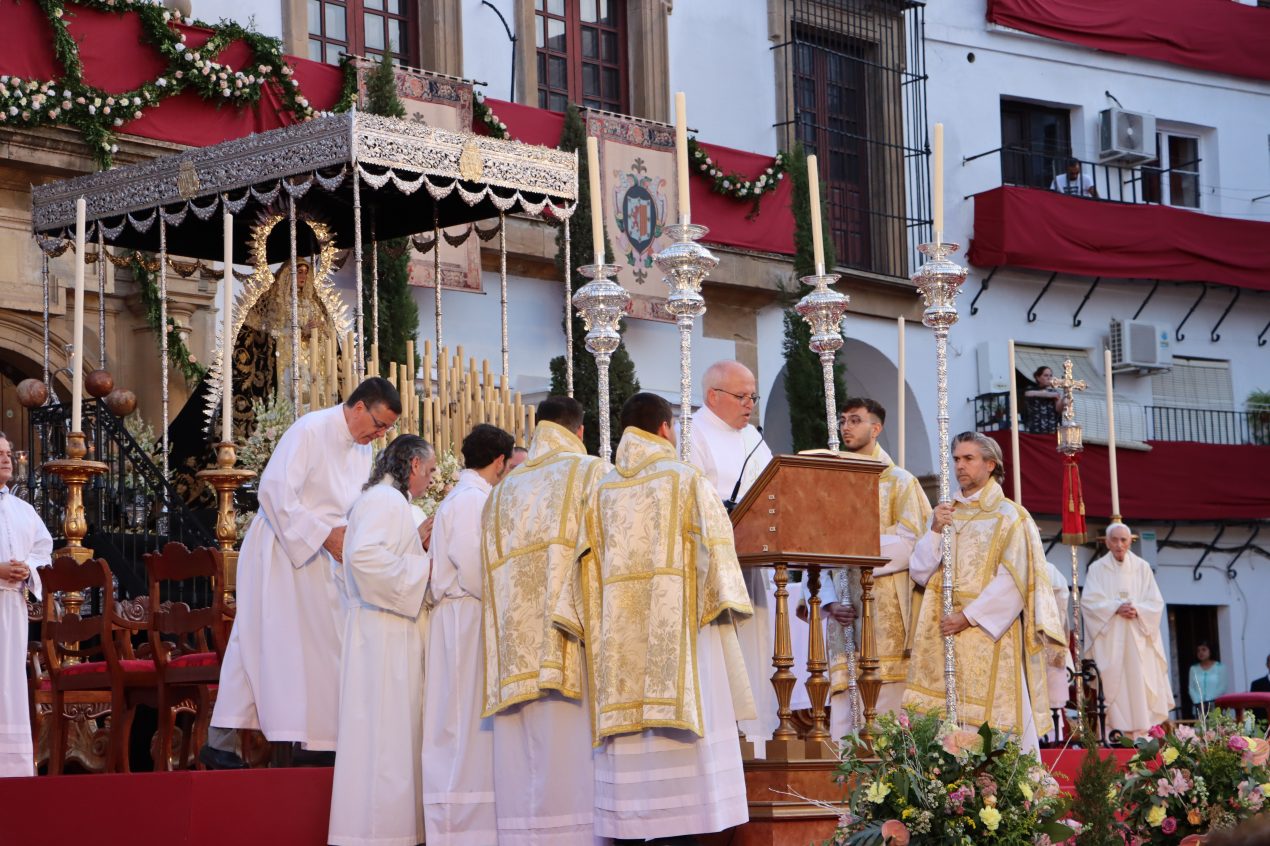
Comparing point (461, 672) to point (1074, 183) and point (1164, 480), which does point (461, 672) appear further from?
point (1074, 183)

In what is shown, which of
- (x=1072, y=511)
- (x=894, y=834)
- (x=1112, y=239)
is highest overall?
(x=1112, y=239)

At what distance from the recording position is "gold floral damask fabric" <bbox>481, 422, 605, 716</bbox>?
23.4ft

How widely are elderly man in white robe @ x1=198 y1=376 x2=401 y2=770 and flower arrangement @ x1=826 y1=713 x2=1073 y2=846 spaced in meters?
2.85

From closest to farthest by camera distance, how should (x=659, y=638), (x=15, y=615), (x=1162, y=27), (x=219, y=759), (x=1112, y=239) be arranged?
(x=659, y=638) < (x=219, y=759) < (x=15, y=615) < (x=1112, y=239) < (x=1162, y=27)

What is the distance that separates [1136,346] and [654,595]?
18.0m

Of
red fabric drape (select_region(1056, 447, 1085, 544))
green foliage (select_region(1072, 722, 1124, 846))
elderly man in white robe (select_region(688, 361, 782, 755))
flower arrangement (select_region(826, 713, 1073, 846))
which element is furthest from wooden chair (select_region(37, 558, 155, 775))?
red fabric drape (select_region(1056, 447, 1085, 544))

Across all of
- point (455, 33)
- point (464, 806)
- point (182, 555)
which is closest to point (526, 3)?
point (455, 33)

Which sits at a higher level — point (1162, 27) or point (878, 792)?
point (1162, 27)

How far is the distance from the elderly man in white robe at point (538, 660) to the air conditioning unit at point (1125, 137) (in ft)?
58.6

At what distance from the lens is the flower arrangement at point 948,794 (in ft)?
19.3

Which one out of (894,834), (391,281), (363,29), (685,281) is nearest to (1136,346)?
(363,29)

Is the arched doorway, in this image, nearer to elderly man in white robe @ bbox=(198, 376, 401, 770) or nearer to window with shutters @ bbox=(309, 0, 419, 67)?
window with shutters @ bbox=(309, 0, 419, 67)

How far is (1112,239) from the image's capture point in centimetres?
2358

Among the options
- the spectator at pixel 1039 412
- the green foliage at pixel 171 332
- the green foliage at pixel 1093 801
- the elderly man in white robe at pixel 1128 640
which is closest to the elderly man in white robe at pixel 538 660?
the green foliage at pixel 1093 801
